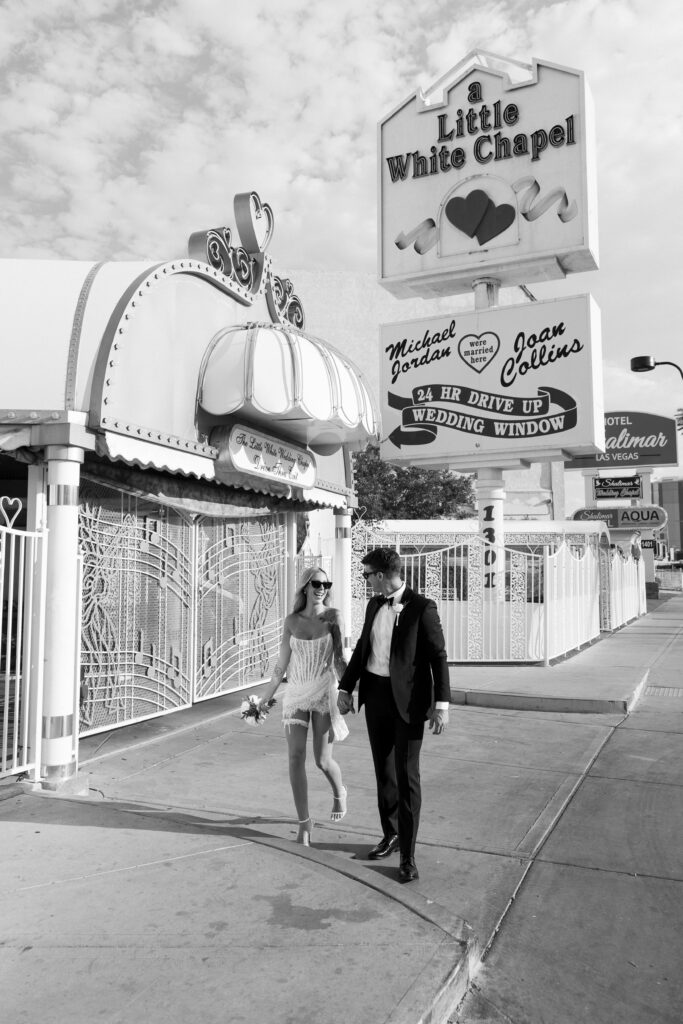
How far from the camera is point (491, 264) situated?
15523 millimetres

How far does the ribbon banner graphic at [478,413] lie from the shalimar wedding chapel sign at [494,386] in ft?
0.06

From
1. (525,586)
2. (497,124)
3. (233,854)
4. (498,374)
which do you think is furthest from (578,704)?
(497,124)

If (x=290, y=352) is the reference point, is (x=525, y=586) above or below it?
below

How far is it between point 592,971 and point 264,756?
4.32 metres

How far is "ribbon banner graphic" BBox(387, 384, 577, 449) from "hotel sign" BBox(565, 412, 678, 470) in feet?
68.3

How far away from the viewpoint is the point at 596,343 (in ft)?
49.8

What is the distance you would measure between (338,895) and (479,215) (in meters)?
14.1

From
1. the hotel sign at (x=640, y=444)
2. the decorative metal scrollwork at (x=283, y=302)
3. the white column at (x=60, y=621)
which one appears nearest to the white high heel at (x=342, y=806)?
the white column at (x=60, y=621)

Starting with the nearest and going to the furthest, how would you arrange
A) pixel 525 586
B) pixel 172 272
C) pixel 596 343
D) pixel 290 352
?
pixel 172 272
pixel 290 352
pixel 525 586
pixel 596 343

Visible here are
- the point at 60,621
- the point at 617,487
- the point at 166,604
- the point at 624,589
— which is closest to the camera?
the point at 60,621

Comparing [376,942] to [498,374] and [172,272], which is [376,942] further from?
[498,374]

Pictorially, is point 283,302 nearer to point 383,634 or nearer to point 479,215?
point 383,634

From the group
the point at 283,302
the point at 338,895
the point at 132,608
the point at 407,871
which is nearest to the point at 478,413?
the point at 283,302

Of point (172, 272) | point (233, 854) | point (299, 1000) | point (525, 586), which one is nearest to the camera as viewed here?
point (299, 1000)
